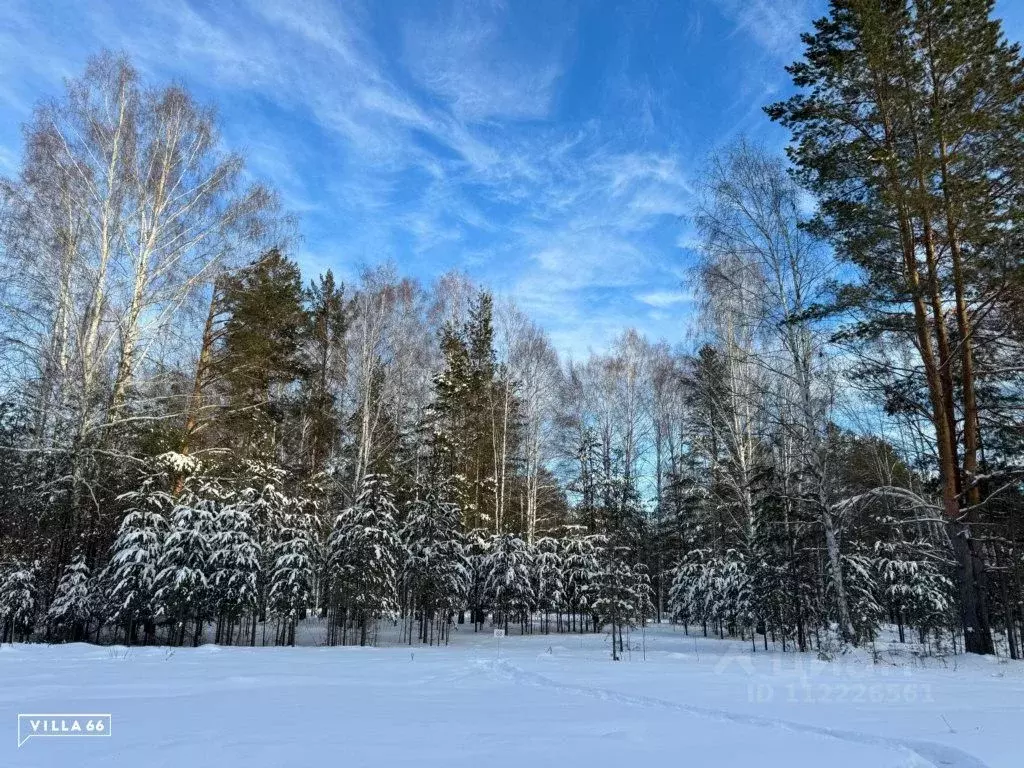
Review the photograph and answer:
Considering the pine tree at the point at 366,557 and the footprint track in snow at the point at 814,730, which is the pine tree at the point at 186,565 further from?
the footprint track in snow at the point at 814,730

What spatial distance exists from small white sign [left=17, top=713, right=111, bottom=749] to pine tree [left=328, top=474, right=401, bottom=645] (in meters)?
9.86

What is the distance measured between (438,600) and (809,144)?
1374 cm

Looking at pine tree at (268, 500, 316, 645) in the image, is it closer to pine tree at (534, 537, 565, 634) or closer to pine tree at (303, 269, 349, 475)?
pine tree at (303, 269, 349, 475)

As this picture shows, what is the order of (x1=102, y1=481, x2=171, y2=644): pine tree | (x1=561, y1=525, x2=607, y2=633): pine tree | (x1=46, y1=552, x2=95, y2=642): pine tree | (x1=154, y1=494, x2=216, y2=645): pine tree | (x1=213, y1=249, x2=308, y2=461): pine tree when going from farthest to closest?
(x1=561, y1=525, x2=607, y2=633): pine tree → (x1=213, y1=249, x2=308, y2=461): pine tree → (x1=154, y1=494, x2=216, y2=645): pine tree → (x1=102, y1=481, x2=171, y2=644): pine tree → (x1=46, y1=552, x2=95, y2=642): pine tree

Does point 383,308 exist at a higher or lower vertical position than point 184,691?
higher

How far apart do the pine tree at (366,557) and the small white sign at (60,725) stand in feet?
32.3

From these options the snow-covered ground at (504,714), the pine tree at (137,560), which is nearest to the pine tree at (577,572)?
the snow-covered ground at (504,714)

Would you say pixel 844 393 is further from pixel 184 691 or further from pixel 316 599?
pixel 316 599

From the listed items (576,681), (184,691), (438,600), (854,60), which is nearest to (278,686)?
(184,691)

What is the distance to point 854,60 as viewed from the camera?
10.8 metres

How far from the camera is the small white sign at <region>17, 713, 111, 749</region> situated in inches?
149

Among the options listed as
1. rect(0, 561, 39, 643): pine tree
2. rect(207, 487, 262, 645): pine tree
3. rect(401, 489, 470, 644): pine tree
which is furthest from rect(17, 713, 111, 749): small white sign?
rect(401, 489, 470, 644): pine tree

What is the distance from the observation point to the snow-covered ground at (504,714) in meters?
3.41

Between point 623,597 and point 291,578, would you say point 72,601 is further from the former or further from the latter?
point 623,597
